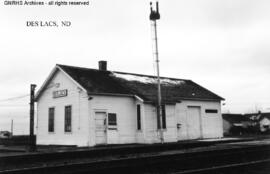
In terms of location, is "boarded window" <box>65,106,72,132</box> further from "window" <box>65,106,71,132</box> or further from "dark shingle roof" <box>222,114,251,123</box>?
"dark shingle roof" <box>222,114,251,123</box>

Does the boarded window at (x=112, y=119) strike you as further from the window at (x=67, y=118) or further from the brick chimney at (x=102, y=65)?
the brick chimney at (x=102, y=65)

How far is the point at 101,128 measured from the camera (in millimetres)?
21781

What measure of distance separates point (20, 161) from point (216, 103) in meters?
20.4

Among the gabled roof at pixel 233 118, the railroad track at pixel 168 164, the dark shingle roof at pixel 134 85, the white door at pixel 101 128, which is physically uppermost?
the dark shingle roof at pixel 134 85

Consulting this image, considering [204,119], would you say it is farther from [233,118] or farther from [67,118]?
[233,118]

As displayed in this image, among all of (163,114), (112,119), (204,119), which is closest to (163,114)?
(163,114)

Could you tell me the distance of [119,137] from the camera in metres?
22.5

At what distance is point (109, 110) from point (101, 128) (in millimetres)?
1284

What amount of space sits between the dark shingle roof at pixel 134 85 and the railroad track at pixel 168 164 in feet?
32.0

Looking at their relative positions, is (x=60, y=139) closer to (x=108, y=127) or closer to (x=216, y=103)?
(x=108, y=127)

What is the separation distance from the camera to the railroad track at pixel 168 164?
9203 millimetres

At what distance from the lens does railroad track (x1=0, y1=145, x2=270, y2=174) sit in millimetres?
9203

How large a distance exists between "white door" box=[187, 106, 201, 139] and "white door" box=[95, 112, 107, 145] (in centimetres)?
755

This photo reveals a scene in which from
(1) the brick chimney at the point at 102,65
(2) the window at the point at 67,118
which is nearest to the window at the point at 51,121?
(2) the window at the point at 67,118
